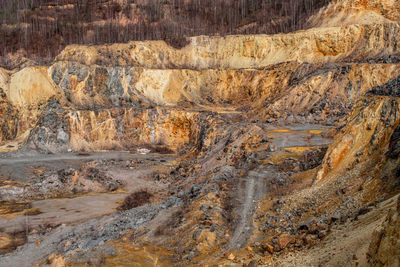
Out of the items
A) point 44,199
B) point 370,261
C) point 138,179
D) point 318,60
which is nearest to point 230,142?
point 138,179

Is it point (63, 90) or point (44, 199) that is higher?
point (63, 90)

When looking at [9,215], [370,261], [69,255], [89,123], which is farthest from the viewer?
[89,123]

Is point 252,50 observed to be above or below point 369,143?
above

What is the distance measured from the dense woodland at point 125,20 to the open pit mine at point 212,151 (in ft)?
46.4

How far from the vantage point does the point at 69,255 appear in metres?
15.4

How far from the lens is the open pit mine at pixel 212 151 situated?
13398mm

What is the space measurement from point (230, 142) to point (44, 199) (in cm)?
1573

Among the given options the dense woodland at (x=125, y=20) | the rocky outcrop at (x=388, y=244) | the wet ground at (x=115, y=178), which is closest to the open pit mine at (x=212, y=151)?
the rocky outcrop at (x=388, y=244)

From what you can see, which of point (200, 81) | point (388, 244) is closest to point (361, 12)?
point (200, 81)

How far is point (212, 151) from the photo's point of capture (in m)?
31.4

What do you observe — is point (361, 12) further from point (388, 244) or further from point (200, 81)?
point (388, 244)

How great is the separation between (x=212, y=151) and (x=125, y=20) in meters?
58.8

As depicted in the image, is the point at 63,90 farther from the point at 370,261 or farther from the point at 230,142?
the point at 370,261

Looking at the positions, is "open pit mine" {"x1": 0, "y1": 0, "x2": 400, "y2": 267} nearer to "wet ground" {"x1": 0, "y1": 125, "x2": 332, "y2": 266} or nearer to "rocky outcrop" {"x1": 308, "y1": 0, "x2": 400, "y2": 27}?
"wet ground" {"x1": 0, "y1": 125, "x2": 332, "y2": 266}
